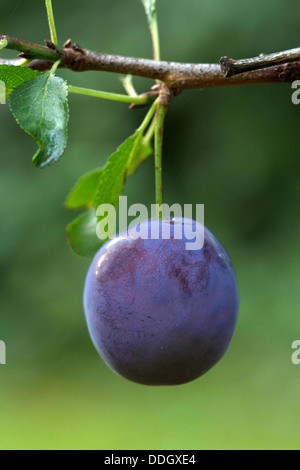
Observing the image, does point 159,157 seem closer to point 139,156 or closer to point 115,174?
point 115,174

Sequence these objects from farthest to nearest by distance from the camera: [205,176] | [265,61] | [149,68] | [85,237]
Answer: [205,176]
[85,237]
[149,68]
[265,61]

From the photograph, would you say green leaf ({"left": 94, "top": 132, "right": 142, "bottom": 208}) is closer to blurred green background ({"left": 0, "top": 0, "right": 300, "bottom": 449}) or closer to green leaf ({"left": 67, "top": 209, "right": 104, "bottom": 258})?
green leaf ({"left": 67, "top": 209, "right": 104, "bottom": 258})

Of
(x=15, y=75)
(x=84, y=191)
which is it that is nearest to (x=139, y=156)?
(x=84, y=191)

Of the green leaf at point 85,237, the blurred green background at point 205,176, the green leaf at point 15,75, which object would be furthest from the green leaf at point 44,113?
the blurred green background at point 205,176

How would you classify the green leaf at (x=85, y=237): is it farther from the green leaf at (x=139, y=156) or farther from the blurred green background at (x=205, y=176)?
the blurred green background at (x=205, y=176)

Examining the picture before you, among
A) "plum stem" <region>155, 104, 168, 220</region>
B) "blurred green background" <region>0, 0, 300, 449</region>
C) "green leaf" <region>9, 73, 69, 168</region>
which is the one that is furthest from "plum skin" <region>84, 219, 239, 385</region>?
"blurred green background" <region>0, 0, 300, 449</region>

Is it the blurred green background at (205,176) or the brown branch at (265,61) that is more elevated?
the blurred green background at (205,176)

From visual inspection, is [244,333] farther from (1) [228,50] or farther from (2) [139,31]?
(2) [139,31]
